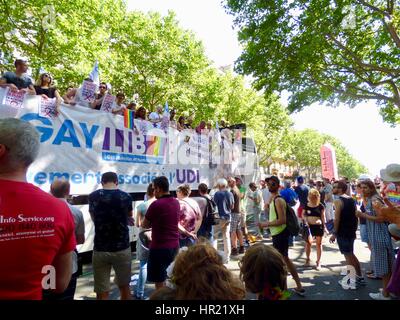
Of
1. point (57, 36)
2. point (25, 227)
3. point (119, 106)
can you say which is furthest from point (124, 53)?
point (25, 227)

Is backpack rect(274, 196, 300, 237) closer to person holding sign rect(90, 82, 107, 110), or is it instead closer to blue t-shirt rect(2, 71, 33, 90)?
person holding sign rect(90, 82, 107, 110)

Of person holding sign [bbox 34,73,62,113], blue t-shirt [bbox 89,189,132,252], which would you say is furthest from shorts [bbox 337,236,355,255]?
person holding sign [bbox 34,73,62,113]

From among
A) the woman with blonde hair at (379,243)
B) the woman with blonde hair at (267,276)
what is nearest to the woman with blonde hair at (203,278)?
the woman with blonde hair at (267,276)

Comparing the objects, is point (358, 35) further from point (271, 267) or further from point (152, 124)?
point (271, 267)

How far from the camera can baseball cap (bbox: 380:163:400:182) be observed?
3.83 meters

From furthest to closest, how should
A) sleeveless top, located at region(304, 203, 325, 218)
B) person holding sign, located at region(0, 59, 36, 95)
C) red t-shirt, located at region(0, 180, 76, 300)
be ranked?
sleeveless top, located at region(304, 203, 325, 218)
person holding sign, located at region(0, 59, 36, 95)
red t-shirt, located at region(0, 180, 76, 300)

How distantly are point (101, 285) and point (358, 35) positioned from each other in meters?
10.6

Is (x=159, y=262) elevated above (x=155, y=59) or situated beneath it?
situated beneath

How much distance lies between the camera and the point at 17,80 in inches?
203

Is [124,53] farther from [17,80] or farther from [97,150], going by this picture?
[17,80]

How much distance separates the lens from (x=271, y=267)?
1.97 m

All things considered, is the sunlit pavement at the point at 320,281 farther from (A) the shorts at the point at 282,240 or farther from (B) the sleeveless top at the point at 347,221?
(B) the sleeveless top at the point at 347,221

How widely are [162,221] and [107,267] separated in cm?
87
